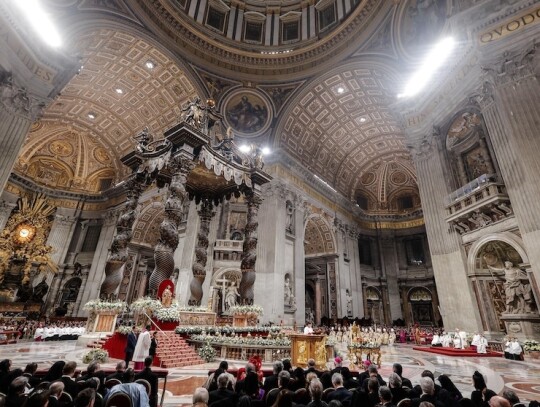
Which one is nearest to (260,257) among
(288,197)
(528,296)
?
(288,197)

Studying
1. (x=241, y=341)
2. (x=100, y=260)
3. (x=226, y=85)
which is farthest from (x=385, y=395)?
(x=100, y=260)

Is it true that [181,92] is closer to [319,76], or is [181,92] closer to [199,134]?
[319,76]

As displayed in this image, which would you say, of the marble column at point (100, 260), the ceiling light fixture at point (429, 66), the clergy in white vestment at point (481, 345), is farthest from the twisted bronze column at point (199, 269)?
the marble column at point (100, 260)

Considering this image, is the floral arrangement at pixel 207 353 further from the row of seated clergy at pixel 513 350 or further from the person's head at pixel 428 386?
the row of seated clergy at pixel 513 350

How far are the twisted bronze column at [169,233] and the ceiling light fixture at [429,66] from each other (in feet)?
33.8

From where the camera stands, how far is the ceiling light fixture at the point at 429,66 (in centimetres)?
1075

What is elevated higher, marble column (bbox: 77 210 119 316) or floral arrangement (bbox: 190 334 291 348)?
marble column (bbox: 77 210 119 316)

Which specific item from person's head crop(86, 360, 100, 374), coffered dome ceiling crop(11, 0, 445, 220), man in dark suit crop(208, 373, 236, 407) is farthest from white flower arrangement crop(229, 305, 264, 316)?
coffered dome ceiling crop(11, 0, 445, 220)

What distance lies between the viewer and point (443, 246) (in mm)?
10758

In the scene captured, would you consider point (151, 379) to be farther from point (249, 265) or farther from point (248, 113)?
point (248, 113)

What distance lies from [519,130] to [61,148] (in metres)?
26.0

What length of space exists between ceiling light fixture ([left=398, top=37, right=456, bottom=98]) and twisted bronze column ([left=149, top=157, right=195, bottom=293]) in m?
10.3

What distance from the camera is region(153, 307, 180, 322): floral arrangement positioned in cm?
713

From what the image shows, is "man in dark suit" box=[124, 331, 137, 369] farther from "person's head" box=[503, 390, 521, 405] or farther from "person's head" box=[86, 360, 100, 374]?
"person's head" box=[503, 390, 521, 405]
